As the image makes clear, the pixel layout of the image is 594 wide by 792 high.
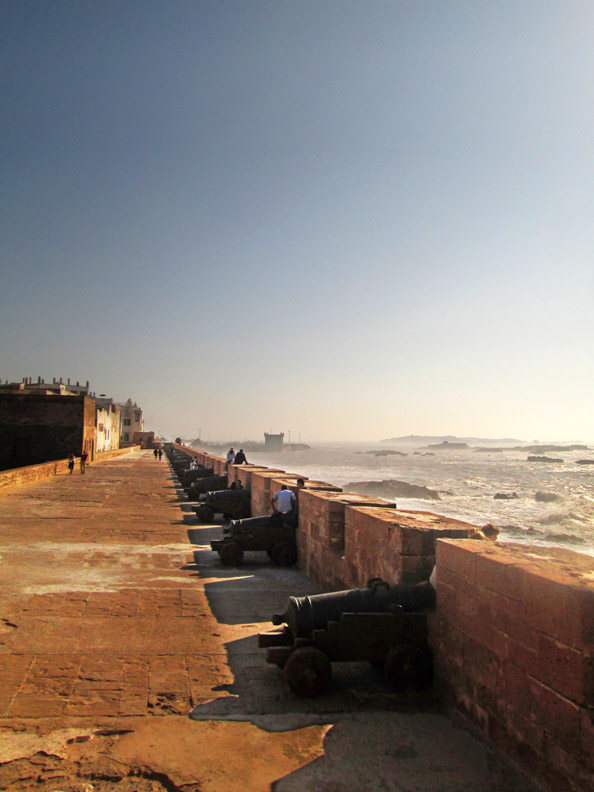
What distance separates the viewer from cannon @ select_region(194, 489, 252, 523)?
1087 cm

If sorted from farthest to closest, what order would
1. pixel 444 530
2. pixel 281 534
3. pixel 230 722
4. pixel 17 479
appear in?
1. pixel 17 479
2. pixel 281 534
3. pixel 444 530
4. pixel 230 722

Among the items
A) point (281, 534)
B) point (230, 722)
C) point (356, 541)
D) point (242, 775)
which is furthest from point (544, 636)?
point (281, 534)

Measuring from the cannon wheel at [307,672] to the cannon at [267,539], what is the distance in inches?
155

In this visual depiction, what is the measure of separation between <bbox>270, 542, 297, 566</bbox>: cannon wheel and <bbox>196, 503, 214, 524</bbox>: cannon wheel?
11.4ft

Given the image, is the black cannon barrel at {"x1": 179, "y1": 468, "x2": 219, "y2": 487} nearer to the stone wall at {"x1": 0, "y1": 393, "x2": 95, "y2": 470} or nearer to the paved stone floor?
the paved stone floor

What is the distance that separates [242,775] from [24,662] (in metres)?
1.97

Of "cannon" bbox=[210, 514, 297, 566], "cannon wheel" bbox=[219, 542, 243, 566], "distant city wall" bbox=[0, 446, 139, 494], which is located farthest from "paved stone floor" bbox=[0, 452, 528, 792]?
"distant city wall" bbox=[0, 446, 139, 494]

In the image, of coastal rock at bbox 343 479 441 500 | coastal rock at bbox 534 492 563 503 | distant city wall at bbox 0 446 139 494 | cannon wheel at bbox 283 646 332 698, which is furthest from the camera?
coastal rock at bbox 343 479 441 500

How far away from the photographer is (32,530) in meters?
9.02

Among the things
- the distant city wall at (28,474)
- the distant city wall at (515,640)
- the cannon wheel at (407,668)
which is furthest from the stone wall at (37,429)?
the cannon wheel at (407,668)

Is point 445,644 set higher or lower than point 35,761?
higher

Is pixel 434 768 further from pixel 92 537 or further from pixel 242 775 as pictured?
pixel 92 537

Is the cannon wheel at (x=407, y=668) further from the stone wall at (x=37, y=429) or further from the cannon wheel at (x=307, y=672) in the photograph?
the stone wall at (x=37, y=429)

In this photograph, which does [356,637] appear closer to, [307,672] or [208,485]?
[307,672]
